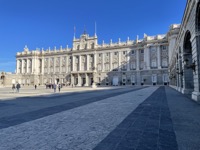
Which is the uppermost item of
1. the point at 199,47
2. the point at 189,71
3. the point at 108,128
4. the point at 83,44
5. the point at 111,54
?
the point at 83,44

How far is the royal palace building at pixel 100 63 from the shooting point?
5450 cm

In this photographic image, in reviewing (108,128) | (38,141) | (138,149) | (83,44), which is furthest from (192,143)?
(83,44)

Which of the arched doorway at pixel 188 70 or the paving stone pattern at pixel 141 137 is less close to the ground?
the arched doorway at pixel 188 70

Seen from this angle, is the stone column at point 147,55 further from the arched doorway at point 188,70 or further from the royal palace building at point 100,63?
the arched doorway at point 188,70

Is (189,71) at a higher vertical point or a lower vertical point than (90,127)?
higher

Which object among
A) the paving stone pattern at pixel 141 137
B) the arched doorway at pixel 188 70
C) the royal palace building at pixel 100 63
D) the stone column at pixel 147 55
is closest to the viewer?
the paving stone pattern at pixel 141 137

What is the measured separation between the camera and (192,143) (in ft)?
12.2

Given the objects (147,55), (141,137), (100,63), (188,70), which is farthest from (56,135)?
Result: (100,63)

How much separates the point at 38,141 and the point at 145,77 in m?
54.7

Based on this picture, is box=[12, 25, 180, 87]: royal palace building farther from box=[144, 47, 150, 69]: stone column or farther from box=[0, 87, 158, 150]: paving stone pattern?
box=[0, 87, 158, 150]: paving stone pattern

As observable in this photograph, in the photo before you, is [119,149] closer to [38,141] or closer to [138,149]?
[138,149]

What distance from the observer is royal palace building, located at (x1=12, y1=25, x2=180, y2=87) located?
54500 mm

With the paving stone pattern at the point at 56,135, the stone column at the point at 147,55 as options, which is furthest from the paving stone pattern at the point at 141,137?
the stone column at the point at 147,55

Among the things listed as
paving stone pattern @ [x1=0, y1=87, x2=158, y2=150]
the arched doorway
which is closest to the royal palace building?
the arched doorway
